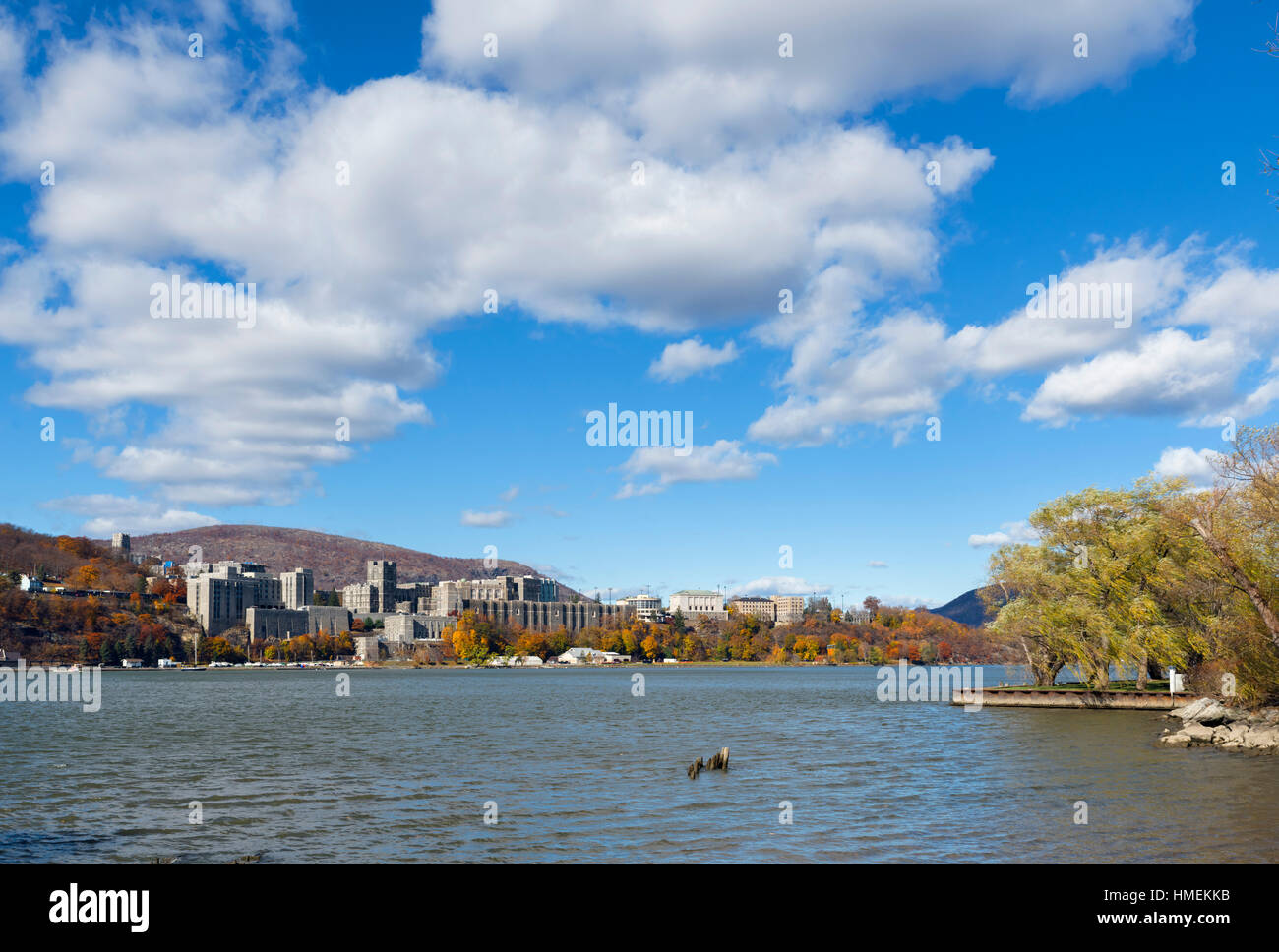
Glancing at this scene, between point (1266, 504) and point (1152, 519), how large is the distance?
25035mm

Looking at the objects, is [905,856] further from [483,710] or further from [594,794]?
[483,710]

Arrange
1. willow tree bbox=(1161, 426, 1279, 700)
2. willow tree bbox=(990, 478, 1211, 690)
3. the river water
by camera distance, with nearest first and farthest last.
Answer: the river water < willow tree bbox=(1161, 426, 1279, 700) < willow tree bbox=(990, 478, 1211, 690)

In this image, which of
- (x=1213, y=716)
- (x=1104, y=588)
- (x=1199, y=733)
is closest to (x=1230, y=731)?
(x=1199, y=733)

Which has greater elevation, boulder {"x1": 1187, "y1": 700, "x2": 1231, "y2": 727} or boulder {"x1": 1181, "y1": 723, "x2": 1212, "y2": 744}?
boulder {"x1": 1187, "y1": 700, "x2": 1231, "y2": 727}

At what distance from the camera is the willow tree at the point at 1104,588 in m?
57.2

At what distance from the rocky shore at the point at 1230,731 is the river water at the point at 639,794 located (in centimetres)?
194

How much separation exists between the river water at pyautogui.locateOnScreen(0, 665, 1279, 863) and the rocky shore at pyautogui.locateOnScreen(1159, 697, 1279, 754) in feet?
6.35

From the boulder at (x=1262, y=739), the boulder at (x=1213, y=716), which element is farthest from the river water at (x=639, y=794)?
the boulder at (x=1213, y=716)

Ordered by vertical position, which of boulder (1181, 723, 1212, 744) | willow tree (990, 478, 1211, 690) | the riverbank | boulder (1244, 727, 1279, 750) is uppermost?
willow tree (990, 478, 1211, 690)

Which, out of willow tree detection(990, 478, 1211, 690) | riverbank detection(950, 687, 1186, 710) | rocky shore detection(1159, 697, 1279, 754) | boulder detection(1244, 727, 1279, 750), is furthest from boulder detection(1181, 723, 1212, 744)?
riverbank detection(950, 687, 1186, 710)

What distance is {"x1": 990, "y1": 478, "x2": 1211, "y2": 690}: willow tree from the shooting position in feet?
188

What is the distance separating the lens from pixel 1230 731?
134 feet

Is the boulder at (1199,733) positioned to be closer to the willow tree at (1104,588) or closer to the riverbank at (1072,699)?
the willow tree at (1104,588)

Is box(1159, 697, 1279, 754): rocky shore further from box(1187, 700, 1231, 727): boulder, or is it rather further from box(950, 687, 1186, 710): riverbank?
box(950, 687, 1186, 710): riverbank
